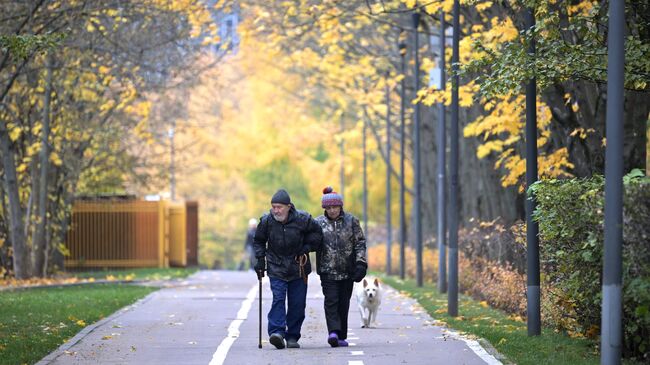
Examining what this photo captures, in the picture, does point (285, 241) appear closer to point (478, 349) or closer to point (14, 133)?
point (478, 349)

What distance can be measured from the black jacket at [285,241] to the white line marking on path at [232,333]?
1070 mm

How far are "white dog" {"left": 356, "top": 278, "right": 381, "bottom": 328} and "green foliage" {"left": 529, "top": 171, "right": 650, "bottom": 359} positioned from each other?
333cm

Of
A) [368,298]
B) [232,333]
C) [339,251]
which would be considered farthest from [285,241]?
[368,298]

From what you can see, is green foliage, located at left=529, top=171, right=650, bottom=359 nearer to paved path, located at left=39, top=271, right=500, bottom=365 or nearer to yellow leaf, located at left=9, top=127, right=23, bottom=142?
paved path, located at left=39, top=271, right=500, bottom=365

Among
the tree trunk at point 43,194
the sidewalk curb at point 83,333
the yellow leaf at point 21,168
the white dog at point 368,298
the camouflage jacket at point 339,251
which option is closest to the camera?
the sidewalk curb at point 83,333

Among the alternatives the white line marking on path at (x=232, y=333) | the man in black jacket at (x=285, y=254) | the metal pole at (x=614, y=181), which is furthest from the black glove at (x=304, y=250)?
the metal pole at (x=614, y=181)

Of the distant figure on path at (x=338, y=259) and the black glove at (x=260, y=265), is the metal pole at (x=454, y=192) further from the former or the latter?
the black glove at (x=260, y=265)

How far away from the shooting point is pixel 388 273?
46.2 meters

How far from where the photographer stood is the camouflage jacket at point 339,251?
17141 millimetres

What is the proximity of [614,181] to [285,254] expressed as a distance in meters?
5.36

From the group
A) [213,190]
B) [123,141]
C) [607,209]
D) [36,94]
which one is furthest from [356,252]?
[213,190]

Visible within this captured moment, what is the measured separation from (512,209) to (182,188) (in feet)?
160

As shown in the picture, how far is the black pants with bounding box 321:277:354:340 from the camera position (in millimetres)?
17000

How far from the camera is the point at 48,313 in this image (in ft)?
71.3
